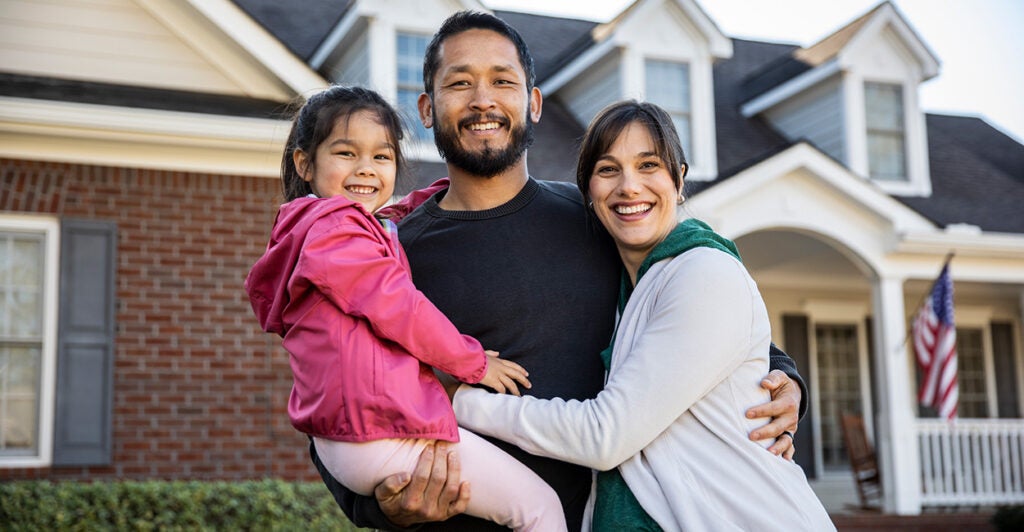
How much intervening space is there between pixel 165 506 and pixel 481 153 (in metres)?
5.74

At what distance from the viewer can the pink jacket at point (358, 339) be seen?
97.8 inches

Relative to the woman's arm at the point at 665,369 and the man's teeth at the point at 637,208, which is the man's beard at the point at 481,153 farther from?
the woman's arm at the point at 665,369

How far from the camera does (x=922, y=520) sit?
1158cm

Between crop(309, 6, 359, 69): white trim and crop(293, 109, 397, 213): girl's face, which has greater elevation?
crop(309, 6, 359, 69): white trim

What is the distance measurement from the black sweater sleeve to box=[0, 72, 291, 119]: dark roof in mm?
6475

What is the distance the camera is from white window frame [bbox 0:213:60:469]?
27.9 feet

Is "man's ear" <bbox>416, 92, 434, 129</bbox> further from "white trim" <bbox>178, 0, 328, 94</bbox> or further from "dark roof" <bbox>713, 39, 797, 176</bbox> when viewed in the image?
"dark roof" <bbox>713, 39, 797, 176</bbox>

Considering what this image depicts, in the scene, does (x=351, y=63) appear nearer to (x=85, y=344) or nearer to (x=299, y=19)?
(x=299, y=19)

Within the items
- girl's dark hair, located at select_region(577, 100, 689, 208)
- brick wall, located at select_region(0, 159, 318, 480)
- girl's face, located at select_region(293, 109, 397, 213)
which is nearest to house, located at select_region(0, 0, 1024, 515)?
brick wall, located at select_region(0, 159, 318, 480)

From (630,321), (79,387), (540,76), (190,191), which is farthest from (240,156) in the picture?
(630,321)

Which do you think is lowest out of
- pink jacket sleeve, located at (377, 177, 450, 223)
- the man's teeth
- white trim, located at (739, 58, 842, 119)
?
the man's teeth

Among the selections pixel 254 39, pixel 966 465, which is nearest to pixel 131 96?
pixel 254 39

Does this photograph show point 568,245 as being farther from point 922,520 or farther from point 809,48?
point 809,48

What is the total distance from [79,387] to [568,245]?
671cm
